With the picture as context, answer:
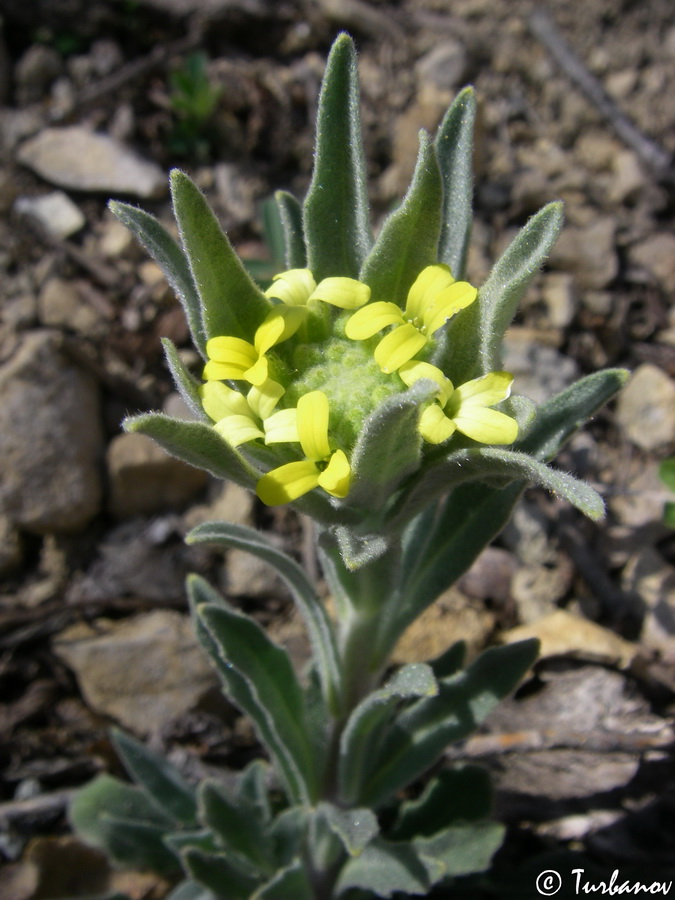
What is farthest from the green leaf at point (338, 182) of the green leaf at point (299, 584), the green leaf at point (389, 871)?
the green leaf at point (389, 871)

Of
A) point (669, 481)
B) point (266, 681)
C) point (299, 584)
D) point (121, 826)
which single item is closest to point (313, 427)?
point (299, 584)

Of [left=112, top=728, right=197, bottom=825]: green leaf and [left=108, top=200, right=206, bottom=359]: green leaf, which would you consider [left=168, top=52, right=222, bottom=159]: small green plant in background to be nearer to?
[left=108, top=200, right=206, bottom=359]: green leaf

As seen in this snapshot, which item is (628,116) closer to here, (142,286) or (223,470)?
(142,286)

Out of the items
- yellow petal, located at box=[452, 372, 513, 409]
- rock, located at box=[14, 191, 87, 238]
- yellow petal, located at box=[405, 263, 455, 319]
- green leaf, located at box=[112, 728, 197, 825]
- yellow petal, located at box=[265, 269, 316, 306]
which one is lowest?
green leaf, located at box=[112, 728, 197, 825]

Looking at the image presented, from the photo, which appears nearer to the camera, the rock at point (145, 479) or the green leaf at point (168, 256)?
the green leaf at point (168, 256)

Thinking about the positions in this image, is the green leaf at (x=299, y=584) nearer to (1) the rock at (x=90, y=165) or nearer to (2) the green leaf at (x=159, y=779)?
(2) the green leaf at (x=159, y=779)

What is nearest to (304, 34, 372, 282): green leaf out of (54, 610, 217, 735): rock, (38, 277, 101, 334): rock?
(54, 610, 217, 735): rock
